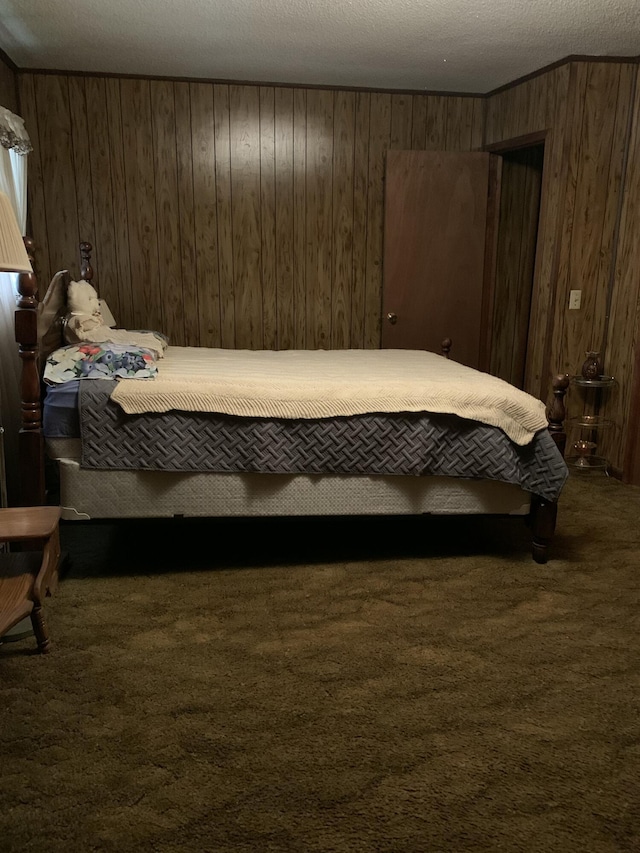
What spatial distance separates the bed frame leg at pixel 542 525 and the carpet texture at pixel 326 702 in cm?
8

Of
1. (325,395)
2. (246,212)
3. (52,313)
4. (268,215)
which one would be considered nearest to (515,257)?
(268,215)

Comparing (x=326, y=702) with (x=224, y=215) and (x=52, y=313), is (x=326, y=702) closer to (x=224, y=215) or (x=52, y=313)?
(x=52, y=313)

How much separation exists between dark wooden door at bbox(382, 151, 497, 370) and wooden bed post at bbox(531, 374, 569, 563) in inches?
84.8

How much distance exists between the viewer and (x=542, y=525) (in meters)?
2.91

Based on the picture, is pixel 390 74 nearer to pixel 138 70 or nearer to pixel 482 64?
pixel 482 64

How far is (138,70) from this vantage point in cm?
436

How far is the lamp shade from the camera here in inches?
74.8

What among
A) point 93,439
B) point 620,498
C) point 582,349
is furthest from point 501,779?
point 582,349

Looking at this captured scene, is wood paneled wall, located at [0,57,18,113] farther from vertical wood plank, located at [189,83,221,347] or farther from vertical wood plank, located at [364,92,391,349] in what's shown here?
vertical wood plank, located at [364,92,391,349]

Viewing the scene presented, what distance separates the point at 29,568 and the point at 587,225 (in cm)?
367

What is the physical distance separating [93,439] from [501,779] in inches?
70.9

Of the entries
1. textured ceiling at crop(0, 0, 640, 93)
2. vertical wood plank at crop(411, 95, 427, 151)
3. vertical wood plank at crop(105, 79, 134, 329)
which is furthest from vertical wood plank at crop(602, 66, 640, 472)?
vertical wood plank at crop(105, 79, 134, 329)

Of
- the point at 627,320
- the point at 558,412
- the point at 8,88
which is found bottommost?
the point at 558,412

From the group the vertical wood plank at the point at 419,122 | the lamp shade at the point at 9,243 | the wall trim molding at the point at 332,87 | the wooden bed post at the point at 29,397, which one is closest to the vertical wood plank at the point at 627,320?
the wall trim molding at the point at 332,87
